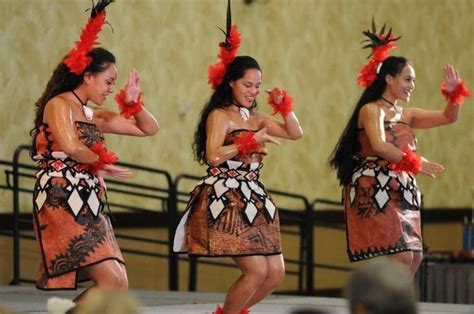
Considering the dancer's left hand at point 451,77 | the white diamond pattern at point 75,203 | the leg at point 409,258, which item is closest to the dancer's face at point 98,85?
the white diamond pattern at point 75,203

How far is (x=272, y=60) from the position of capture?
1041 centimetres

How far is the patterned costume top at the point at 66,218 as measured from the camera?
17.5 ft

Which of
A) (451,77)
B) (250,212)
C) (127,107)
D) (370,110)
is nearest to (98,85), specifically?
(127,107)

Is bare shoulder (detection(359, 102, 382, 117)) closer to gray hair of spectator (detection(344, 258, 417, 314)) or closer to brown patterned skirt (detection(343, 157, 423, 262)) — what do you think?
brown patterned skirt (detection(343, 157, 423, 262))

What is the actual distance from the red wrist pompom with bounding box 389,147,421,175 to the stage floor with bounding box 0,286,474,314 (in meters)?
0.93

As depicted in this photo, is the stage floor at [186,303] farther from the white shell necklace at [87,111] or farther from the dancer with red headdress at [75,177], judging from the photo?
the white shell necklace at [87,111]

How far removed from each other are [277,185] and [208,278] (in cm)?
100

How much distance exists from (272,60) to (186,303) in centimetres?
322

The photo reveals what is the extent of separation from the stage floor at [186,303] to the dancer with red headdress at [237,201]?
1099 millimetres

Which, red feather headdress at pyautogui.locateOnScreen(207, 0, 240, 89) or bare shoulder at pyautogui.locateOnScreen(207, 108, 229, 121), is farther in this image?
red feather headdress at pyautogui.locateOnScreen(207, 0, 240, 89)

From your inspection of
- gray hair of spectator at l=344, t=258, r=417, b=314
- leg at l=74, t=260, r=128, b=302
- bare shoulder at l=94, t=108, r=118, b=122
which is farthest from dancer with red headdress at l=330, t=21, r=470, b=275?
gray hair of spectator at l=344, t=258, r=417, b=314

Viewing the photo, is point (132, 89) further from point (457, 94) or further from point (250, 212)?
point (457, 94)

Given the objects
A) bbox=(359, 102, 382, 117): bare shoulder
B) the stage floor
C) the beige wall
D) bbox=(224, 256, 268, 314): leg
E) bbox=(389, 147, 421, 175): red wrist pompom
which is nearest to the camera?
bbox=(224, 256, 268, 314): leg

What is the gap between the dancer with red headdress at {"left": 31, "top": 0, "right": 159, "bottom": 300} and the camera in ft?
17.4
